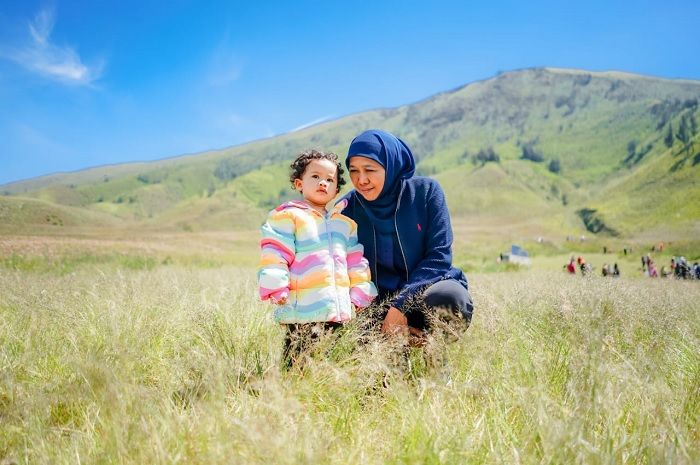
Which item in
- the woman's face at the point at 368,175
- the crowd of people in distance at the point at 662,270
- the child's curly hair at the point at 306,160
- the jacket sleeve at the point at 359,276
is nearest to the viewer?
the jacket sleeve at the point at 359,276

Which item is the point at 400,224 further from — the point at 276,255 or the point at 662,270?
the point at 662,270

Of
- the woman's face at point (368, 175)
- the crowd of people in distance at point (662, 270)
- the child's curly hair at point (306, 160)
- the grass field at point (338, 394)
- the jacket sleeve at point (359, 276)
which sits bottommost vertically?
the crowd of people in distance at point (662, 270)

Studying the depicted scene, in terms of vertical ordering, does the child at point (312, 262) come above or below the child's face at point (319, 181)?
below

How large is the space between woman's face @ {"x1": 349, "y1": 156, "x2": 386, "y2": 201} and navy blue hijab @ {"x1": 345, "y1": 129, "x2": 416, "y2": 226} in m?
0.03

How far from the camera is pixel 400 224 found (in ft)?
9.88

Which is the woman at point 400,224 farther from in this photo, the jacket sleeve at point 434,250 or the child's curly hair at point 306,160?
the child's curly hair at point 306,160

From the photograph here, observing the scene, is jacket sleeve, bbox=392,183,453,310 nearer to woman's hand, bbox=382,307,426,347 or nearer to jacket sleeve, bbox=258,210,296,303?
woman's hand, bbox=382,307,426,347

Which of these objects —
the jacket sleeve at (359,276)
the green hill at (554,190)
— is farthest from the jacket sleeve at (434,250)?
the green hill at (554,190)

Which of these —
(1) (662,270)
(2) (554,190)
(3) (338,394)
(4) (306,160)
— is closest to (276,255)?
(4) (306,160)

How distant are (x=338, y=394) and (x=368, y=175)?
5.13ft

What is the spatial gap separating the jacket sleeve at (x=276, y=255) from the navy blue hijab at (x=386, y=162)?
26.7 inches

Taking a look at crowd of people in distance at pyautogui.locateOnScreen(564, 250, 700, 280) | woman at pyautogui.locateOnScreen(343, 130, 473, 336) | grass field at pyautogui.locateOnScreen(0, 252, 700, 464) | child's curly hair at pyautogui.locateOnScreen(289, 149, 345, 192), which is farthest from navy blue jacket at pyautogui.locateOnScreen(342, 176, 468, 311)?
crowd of people in distance at pyautogui.locateOnScreen(564, 250, 700, 280)

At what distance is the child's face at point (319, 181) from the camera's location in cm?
292

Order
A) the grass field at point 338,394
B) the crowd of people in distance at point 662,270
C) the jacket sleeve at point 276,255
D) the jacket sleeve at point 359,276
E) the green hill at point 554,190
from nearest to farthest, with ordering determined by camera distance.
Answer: the grass field at point 338,394
the jacket sleeve at point 276,255
the jacket sleeve at point 359,276
the crowd of people in distance at point 662,270
the green hill at point 554,190
